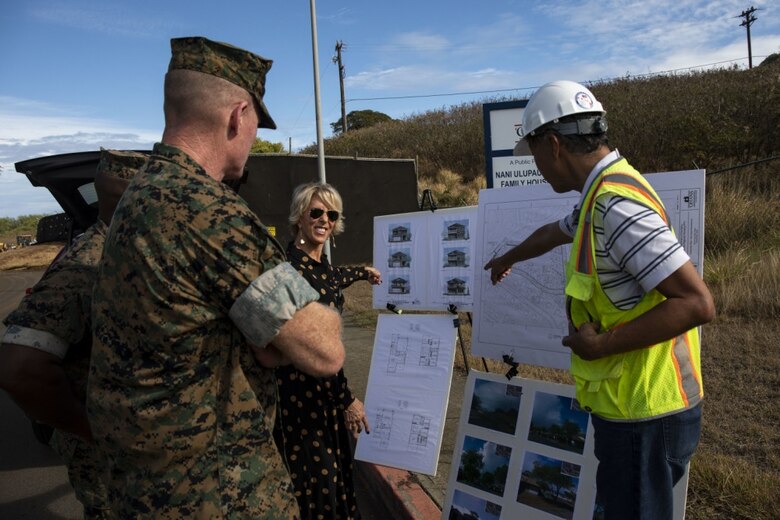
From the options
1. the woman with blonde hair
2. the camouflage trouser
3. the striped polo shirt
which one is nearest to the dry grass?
the woman with blonde hair

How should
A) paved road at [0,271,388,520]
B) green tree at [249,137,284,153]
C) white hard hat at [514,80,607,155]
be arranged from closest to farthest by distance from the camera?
white hard hat at [514,80,607,155]
paved road at [0,271,388,520]
green tree at [249,137,284,153]

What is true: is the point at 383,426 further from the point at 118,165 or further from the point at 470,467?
the point at 118,165

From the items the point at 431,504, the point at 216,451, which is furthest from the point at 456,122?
the point at 216,451

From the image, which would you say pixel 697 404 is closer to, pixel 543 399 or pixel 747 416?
pixel 543 399

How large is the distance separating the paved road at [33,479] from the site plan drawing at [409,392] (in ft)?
1.62

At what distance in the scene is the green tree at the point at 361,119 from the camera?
42.8 metres

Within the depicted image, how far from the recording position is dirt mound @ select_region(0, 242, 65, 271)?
23.0m

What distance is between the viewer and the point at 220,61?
1.55m

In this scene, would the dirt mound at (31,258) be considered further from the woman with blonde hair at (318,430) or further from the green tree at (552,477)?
the green tree at (552,477)

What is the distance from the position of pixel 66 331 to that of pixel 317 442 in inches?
50.1

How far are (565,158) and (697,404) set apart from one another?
0.90 meters

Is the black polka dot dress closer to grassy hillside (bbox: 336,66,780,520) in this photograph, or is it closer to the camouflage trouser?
the camouflage trouser

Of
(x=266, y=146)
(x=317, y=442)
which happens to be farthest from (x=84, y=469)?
(x=266, y=146)

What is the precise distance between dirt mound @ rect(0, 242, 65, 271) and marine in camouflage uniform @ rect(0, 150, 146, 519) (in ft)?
76.3
